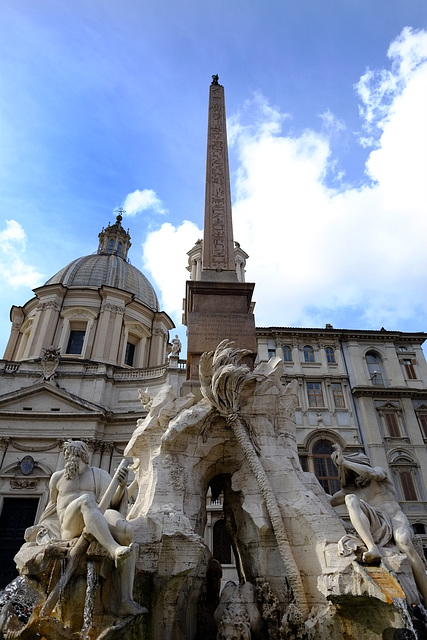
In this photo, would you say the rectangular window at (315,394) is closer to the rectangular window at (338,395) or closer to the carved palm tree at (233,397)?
the rectangular window at (338,395)

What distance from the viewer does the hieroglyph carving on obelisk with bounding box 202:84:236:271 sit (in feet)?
28.9

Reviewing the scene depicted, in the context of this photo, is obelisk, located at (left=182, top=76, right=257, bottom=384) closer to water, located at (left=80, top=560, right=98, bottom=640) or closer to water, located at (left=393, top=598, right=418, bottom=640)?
water, located at (left=80, top=560, right=98, bottom=640)

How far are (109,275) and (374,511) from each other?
29.3 m

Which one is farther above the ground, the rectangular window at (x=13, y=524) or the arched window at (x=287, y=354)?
the arched window at (x=287, y=354)

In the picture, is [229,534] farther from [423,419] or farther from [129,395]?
[129,395]

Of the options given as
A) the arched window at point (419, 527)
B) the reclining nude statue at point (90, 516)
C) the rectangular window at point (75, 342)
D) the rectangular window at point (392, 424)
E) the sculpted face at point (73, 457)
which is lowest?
the reclining nude statue at point (90, 516)

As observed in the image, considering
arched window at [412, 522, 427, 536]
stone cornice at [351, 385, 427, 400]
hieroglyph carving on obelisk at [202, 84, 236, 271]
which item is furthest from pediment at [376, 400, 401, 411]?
hieroglyph carving on obelisk at [202, 84, 236, 271]

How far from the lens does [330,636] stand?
428 centimetres

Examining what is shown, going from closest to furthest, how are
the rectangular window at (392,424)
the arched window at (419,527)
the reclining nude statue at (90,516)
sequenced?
the reclining nude statue at (90,516) → the arched window at (419,527) → the rectangular window at (392,424)

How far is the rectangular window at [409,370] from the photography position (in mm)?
23344

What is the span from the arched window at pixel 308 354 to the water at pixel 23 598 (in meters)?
20.5

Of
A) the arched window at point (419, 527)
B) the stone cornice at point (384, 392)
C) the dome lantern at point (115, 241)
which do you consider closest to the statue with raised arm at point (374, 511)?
the arched window at point (419, 527)

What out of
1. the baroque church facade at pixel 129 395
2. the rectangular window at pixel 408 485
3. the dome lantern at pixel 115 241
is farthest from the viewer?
the dome lantern at pixel 115 241

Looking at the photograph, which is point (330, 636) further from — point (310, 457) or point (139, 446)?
point (310, 457)
